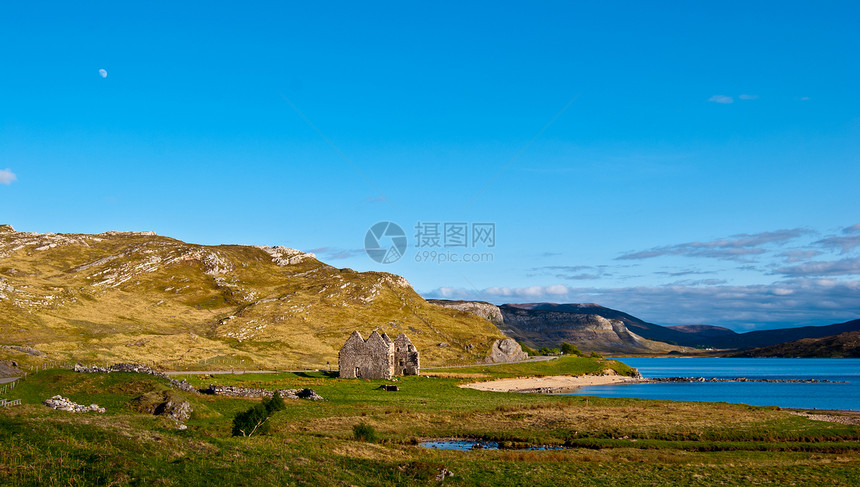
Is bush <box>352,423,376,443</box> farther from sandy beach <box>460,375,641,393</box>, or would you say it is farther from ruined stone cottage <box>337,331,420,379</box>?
ruined stone cottage <box>337,331,420,379</box>

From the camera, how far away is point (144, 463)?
79.9 ft

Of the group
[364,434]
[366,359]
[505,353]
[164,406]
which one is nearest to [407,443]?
[364,434]

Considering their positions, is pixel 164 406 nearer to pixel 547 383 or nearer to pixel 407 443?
pixel 407 443

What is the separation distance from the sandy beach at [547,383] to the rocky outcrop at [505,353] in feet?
80.7

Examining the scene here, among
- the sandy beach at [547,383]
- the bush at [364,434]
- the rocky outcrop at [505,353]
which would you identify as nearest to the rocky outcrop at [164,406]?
the bush at [364,434]

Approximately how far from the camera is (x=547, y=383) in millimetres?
128750

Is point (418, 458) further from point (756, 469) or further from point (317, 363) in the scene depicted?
point (317, 363)

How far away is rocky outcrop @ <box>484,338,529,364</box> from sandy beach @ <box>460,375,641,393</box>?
24.6 metres

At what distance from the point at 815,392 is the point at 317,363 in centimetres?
10847

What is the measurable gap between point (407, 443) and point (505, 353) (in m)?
133

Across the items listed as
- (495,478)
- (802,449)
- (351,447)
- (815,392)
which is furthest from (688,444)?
(815,392)

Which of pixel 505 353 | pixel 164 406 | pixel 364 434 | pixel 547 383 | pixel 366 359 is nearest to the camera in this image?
pixel 364 434

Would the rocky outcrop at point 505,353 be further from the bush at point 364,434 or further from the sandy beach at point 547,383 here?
the bush at point 364,434

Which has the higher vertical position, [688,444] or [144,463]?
[144,463]
